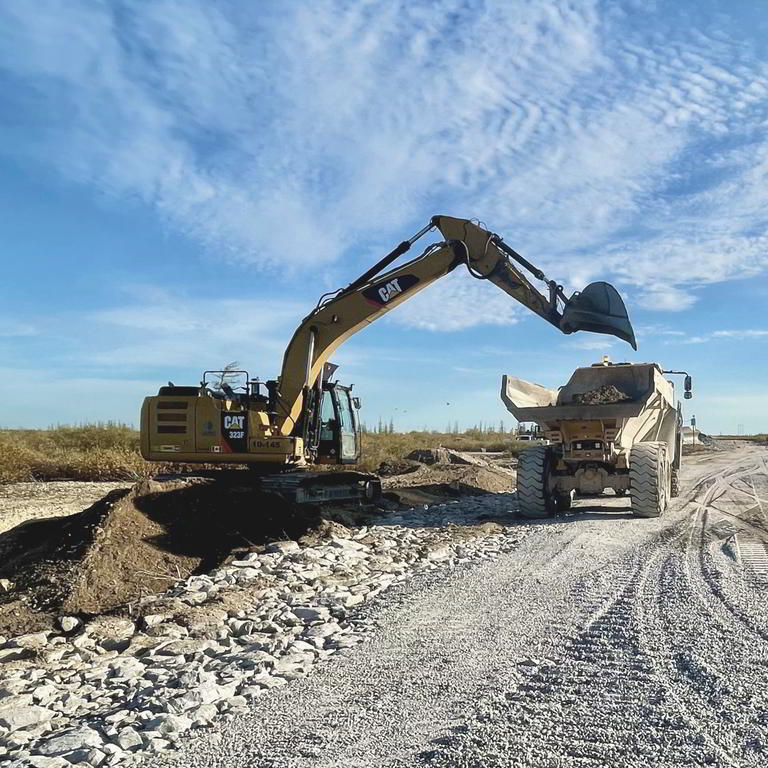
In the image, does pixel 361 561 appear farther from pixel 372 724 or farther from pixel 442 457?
pixel 442 457

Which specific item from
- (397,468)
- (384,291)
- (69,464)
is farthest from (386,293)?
(69,464)

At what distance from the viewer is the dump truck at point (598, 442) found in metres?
13.0

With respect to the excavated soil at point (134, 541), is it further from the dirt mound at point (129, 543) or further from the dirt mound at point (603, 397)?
the dirt mound at point (603, 397)

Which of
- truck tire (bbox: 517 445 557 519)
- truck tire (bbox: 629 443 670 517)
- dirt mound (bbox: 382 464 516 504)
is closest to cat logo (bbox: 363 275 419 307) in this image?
truck tire (bbox: 517 445 557 519)

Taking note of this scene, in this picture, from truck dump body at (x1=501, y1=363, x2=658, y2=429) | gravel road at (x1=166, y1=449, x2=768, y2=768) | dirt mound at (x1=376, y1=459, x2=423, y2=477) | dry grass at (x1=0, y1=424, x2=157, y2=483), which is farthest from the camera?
dirt mound at (x1=376, y1=459, x2=423, y2=477)

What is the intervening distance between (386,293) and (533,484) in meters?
4.21

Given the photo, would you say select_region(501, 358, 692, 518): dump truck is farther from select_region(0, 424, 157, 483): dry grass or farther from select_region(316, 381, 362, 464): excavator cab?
select_region(0, 424, 157, 483): dry grass

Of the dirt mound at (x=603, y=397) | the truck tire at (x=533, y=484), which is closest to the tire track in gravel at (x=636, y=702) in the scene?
the truck tire at (x=533, y=484)

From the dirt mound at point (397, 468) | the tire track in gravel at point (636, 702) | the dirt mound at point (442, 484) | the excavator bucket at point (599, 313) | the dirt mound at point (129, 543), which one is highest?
the excavator bucket at point (599, 313)

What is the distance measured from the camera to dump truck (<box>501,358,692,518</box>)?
13.0 metres

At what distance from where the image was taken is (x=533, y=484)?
13.3 m

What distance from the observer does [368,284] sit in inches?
519

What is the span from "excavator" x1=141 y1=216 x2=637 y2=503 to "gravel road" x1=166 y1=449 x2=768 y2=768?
4595mm

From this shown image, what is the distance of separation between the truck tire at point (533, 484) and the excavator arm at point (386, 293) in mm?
2614
